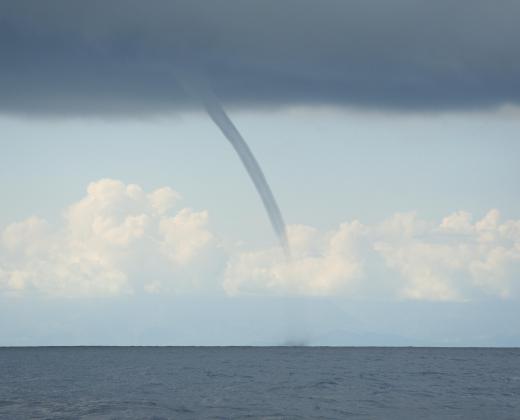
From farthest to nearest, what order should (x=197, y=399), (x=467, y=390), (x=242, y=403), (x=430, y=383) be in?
(x=430, y=383)
(x=467, y=390)
(x=197, y=399)
(x=242, y=403)

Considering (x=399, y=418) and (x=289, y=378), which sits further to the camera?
(x=289, y=378)

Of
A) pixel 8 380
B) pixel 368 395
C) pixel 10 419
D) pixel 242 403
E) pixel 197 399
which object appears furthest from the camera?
pixel 8 380

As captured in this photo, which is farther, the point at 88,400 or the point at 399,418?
the point at 88,400

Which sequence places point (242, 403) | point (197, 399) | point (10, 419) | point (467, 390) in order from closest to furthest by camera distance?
point (10, 419) → point (242, 403) → point (197, 399) → point (467, 390)

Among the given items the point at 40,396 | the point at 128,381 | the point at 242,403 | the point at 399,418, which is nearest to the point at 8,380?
the point at 128,381

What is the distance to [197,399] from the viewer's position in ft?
254

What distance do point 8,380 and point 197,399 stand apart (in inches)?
1850

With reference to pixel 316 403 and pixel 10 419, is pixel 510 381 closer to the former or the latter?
pixel 316 403

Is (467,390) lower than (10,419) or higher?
higher

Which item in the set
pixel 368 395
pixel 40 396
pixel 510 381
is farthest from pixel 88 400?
pixel 510 381

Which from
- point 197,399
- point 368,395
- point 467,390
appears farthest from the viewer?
point 467,390

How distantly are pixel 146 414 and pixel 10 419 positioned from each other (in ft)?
37.7

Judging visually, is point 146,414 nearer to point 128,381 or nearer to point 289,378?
point 128,381

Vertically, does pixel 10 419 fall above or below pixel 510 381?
below
